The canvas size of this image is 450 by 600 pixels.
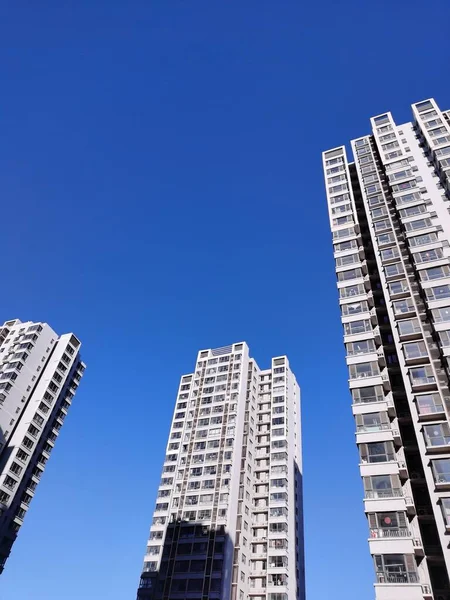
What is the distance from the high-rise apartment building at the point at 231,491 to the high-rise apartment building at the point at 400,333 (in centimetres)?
3683

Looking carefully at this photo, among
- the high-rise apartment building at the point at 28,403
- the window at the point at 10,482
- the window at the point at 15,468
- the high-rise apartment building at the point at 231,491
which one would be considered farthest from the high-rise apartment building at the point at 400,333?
the high-rise apartment building at the point at 28,403

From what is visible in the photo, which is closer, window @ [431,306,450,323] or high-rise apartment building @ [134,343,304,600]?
window @ [431,306,450,323]

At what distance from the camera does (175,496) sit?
220 ft

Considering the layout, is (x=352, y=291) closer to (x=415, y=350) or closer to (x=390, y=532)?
(x=415, y=350)

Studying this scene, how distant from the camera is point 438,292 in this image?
3516 centimetres

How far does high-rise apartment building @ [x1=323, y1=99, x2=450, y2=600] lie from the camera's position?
26.1 metres

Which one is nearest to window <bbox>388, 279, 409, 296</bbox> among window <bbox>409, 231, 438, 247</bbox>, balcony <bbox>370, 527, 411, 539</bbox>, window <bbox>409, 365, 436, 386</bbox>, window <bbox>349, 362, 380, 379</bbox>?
window <bbox>409, 231, 438, 247</bbox>

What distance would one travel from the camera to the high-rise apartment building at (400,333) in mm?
26062

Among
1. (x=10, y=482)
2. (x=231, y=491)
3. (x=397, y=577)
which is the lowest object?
(x=397, y=577)

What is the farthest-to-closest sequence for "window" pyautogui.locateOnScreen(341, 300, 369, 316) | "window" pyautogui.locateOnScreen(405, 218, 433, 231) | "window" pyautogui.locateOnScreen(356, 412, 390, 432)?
1. "window" pyautogui.locateOnScreen(405, 218, 433, 231)
2. "window" pyautogui.locateOnScreen(341, 300, 369, 316)
3. "window" pyautogui.locateOnScreen(356, 412, 390, 432)

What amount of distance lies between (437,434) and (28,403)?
6822 centimetres

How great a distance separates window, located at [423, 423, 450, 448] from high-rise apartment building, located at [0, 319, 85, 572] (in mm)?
61470

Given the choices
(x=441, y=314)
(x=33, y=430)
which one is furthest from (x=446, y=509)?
(x=33, y=430)

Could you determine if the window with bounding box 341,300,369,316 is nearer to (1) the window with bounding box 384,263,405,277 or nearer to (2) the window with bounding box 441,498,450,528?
(1) the window with bounding box 384,263,405,277
